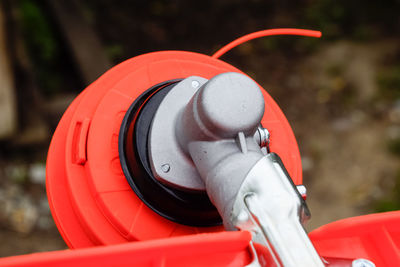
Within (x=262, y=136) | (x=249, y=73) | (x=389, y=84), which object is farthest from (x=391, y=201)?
(x=262, y=136)

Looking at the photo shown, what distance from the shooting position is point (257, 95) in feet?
1.90

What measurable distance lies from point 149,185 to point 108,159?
0.10 meters

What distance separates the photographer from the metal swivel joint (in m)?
0.50

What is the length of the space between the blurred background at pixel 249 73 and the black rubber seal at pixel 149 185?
1.23 meters

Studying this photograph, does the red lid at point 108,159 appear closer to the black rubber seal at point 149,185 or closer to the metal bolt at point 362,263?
the black rubber seal at point 149,185

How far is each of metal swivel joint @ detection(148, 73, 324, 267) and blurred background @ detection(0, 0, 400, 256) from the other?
52.5 inches

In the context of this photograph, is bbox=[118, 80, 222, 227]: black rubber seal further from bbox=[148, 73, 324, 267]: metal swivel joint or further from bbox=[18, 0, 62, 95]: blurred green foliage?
bbox=[18, 0, 62, 95]: blurred green foliage

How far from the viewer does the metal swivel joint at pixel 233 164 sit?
50 cm

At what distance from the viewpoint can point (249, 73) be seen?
2.41 metres

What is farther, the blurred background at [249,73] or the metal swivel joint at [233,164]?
the blurred background at [249,73]

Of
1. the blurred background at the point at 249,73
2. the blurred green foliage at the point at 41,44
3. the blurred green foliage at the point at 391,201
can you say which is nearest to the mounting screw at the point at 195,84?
the blurred background at the point at 249,73

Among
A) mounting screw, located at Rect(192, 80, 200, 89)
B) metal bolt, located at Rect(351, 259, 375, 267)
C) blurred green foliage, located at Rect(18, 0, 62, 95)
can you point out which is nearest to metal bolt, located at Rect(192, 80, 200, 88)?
mounting screw, located at Rect(192, 80, 200, 89)

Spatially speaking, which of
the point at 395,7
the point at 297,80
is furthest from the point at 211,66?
the point at 395,7

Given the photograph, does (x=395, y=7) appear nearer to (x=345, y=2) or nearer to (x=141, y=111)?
(x=345, y=2)
